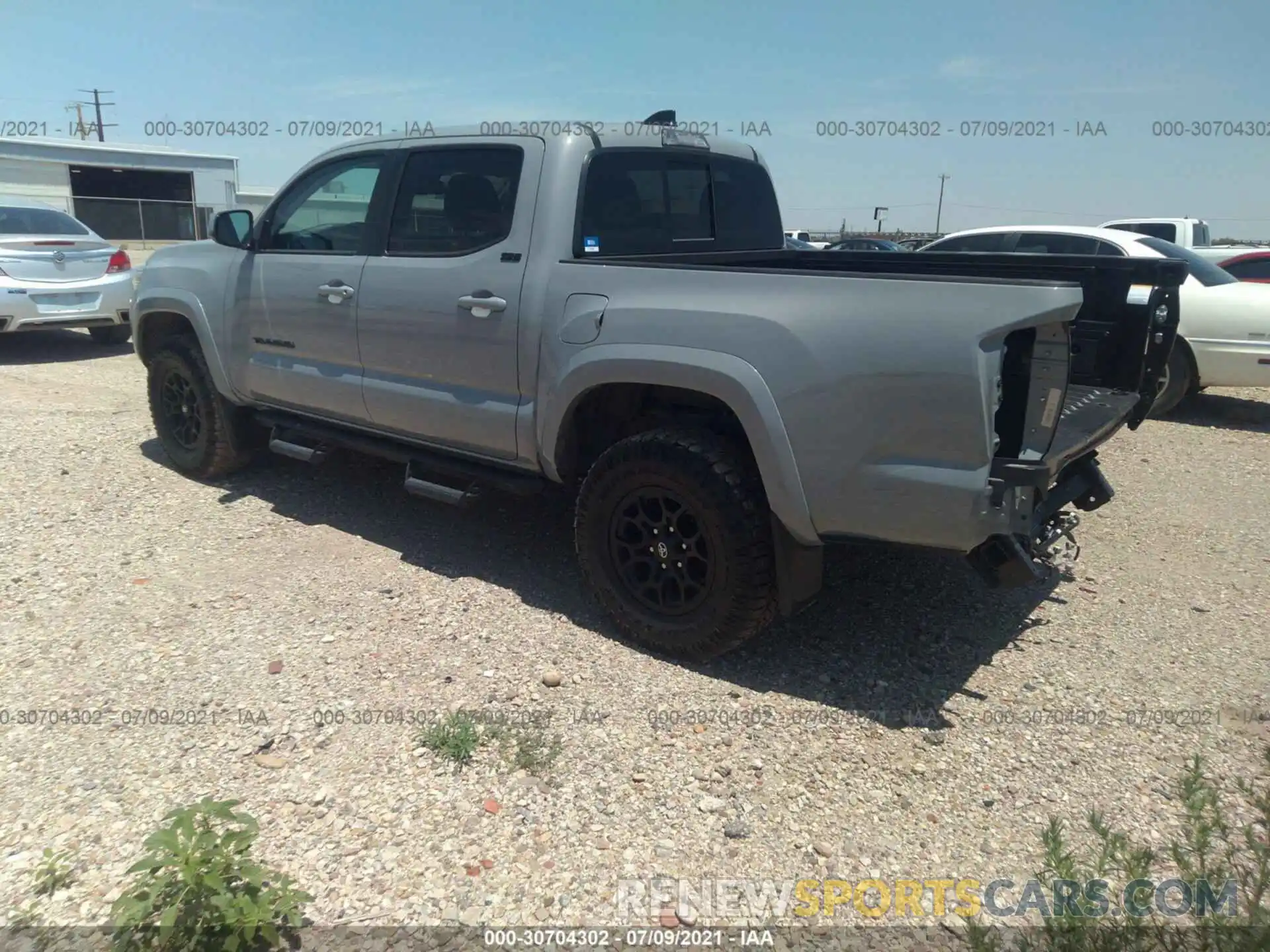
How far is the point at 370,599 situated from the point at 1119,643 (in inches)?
130

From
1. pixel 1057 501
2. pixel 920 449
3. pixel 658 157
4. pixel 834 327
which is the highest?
pixel 658 157

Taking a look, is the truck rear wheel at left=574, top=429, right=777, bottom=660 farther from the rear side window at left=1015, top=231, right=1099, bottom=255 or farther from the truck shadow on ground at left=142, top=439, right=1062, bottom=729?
the rear side window at left=1015, top=231, right=1099, bottom=255

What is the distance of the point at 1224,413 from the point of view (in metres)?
8.61

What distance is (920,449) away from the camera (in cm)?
288

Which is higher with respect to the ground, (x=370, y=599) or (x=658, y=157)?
(x=658, y=157)

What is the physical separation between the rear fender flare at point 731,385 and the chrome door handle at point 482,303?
1.59ft

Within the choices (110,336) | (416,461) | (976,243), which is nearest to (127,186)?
(110,336)

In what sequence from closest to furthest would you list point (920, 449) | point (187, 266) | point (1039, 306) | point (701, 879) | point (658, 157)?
→ point (701, 879)
point (1039, 306)
point (920, 449)
point (658, 157)
point (187, 266)

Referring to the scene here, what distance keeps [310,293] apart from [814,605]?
2.96 meters

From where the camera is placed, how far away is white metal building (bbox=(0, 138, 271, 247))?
25.6 m

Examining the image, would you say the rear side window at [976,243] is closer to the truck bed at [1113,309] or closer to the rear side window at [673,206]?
the rear side window at [673,206]

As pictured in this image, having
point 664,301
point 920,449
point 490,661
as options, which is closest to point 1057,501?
point 920,449

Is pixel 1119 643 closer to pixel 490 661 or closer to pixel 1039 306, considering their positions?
pixel 1039 306

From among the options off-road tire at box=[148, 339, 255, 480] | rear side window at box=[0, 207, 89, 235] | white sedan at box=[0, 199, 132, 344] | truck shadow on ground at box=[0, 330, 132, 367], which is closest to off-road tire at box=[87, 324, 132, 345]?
truck shadow on ground at box=[0, 330, 132, 367]
